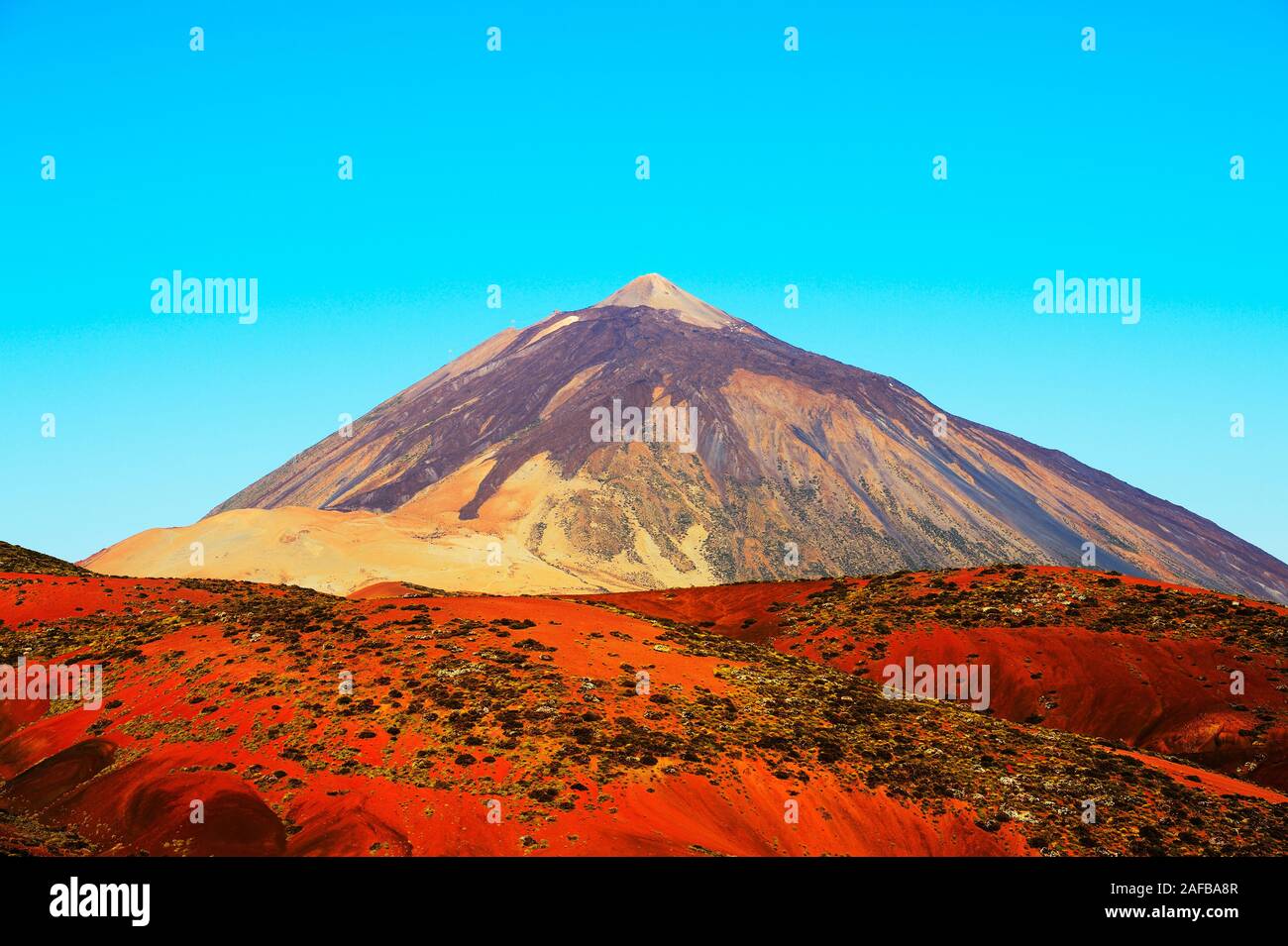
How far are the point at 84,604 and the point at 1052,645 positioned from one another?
47.4 meters

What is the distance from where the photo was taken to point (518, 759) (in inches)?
1336

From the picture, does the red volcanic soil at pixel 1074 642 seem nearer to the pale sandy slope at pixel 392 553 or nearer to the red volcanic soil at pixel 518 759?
the red volcanic soil at pixel 518 759

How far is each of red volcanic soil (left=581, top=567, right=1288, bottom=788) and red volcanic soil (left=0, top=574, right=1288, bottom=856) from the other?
19.7 ft

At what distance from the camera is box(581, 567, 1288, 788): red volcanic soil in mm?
45469

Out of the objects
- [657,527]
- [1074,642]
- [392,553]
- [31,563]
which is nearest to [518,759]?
[1074,642]

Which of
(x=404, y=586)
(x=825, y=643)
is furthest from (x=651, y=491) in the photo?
(x=825, y=643)

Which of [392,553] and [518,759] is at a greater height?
[392,553]

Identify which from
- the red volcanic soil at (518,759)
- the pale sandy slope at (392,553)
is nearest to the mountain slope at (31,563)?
the red volcanic soil at (518,759)

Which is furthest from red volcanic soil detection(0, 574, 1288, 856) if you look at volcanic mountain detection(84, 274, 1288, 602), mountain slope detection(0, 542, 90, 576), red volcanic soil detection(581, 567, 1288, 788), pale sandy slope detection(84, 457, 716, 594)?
volcanic mountain detection(84, 274, 1288, 602)

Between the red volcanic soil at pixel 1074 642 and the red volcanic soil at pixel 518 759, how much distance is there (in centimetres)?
601

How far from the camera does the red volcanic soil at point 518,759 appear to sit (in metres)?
30.2

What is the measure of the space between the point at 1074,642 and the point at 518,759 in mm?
31497

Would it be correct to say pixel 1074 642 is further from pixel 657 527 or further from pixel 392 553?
pixel 657 527

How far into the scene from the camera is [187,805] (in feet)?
99.8
